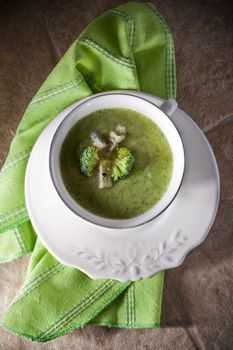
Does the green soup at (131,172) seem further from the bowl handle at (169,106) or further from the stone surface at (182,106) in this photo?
the stone surface at (182,106)

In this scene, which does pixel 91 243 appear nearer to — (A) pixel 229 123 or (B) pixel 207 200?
(B) pixel 207 200

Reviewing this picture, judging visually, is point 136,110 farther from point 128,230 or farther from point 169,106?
point 128,230

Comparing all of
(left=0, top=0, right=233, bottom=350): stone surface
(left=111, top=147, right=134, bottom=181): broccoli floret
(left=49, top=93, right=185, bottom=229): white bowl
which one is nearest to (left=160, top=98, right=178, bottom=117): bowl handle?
(left=49, top=93, right=185, bottom=229): white bowl

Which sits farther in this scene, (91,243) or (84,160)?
(91,243)

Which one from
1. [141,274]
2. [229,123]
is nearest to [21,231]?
[141,274]

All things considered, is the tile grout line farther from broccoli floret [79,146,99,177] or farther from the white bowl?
broccoli floret [79,146,99,177]
